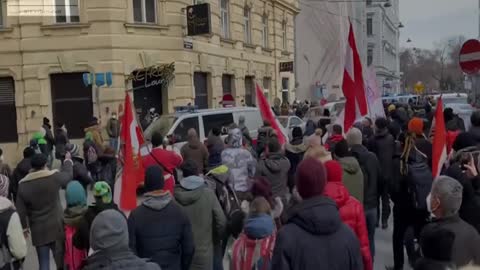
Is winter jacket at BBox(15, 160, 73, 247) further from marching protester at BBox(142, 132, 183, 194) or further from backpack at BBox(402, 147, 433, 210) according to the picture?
backpack at BBox(402, 147, 433, 210)

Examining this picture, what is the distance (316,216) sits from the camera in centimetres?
363

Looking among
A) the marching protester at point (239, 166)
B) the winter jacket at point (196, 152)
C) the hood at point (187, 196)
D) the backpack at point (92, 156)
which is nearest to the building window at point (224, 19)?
the backpack at point (92, 156)

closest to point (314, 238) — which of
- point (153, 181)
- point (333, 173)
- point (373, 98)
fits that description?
point (333, 173)

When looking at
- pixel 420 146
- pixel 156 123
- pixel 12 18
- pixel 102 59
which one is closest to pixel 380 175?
pixel 420 146

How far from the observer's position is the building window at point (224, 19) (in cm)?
2693

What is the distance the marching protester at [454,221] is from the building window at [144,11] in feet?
61.9

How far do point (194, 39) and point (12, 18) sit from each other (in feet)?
21.1

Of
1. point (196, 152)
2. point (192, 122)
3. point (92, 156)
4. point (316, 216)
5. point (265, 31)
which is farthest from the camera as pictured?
point (265, 31)

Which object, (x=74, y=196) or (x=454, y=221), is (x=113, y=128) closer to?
(x=74, y=196)

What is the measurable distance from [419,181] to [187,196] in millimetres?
2706

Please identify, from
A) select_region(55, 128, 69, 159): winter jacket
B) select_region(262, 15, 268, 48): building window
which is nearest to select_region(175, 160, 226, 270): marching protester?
select_region(55, 128, 69, 159): winter jacket

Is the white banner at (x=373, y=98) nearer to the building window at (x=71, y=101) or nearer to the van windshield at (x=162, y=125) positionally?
the van windshield at (x=162, y=125)

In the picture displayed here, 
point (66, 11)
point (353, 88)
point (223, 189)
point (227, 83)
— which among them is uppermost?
point (66, 11)

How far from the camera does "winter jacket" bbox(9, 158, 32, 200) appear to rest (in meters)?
8.45
